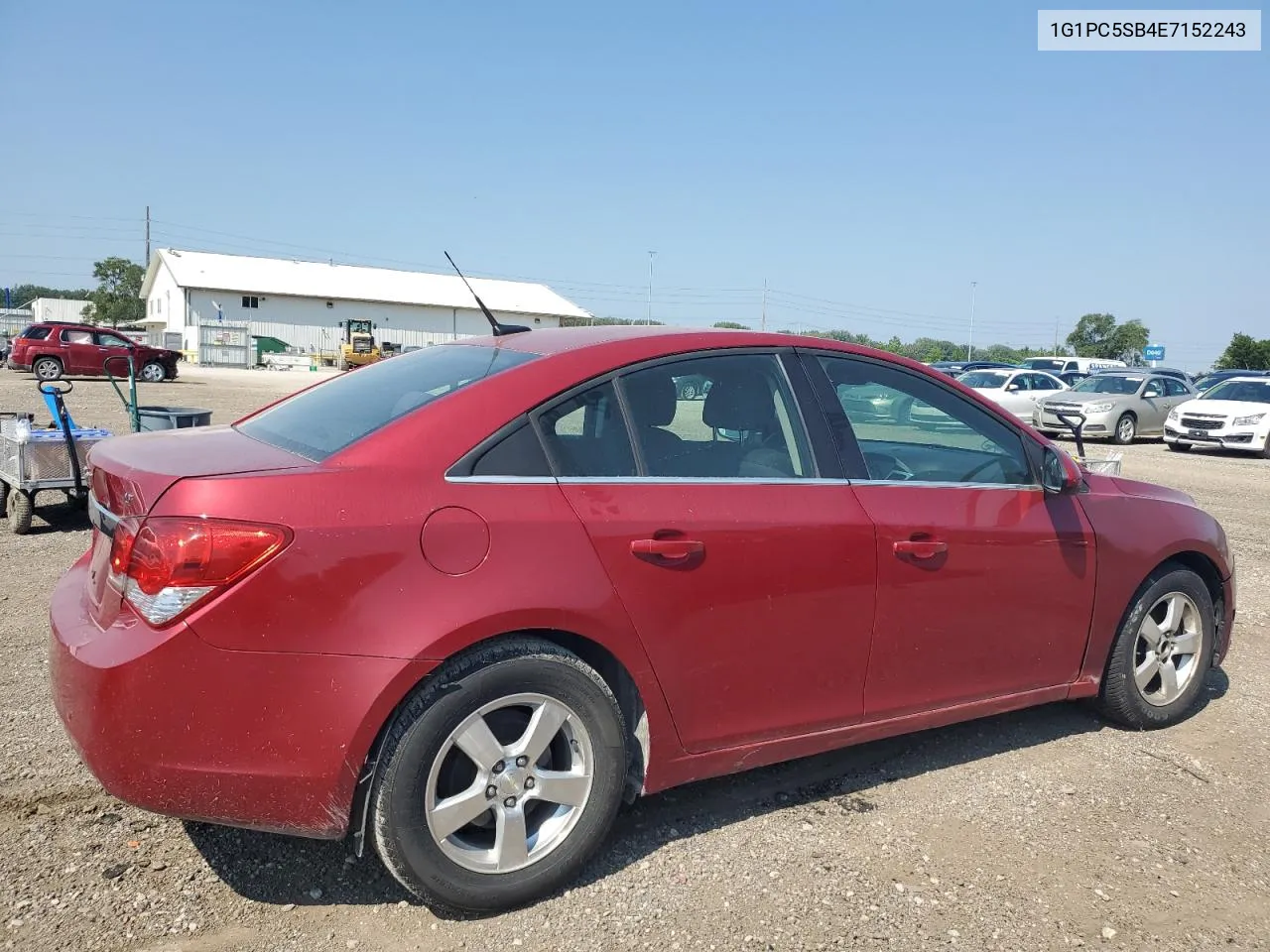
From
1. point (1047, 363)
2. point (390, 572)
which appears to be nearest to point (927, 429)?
point (390, 572)

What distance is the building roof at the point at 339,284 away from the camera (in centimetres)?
6525

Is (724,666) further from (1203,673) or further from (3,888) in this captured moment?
(1203,673)

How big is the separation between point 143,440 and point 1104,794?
3.67 m

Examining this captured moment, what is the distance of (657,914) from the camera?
9.34ft

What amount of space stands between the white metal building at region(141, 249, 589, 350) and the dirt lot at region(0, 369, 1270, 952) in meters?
60.5

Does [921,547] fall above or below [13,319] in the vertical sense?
above

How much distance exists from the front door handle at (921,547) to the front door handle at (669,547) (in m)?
0.81

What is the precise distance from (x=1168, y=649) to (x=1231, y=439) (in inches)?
691

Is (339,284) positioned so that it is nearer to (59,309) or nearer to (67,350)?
(59,309)

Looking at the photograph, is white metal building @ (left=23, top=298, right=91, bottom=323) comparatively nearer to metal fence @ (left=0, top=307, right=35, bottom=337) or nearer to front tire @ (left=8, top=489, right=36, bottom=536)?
metal fence @ (left=0, top=307, right=35, bottom=337)

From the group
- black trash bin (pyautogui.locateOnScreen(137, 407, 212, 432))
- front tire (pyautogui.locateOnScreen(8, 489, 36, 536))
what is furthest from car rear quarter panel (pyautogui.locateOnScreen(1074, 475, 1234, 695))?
front tire (pyautogui.locateOnScreen(8, 489, 36, 536))

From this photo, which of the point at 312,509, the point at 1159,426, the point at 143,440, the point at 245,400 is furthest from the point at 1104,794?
the point at 245,400

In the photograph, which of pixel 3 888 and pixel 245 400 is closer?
pixel 3 888

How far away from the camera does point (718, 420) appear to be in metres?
3.43
